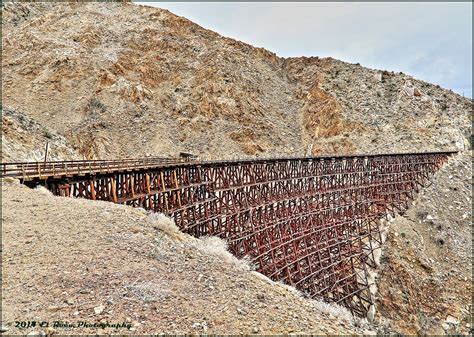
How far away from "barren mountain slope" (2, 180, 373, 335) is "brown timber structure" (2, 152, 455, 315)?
4461mm

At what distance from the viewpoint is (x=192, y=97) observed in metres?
45.5

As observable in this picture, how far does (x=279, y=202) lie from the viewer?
21891 mm

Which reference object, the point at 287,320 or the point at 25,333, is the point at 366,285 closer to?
the point at 287,320

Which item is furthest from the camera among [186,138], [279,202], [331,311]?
[186,138]

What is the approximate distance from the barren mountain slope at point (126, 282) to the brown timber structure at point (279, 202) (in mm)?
4461

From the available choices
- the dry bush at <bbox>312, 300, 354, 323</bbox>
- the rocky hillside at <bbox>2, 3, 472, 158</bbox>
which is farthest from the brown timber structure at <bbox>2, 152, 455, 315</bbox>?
the rocky hillside at <bbox>2, 3, 472, 158</bbox>

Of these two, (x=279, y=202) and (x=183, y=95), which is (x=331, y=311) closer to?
(x=279, y=202)

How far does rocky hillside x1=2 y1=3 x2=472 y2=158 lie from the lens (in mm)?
39562

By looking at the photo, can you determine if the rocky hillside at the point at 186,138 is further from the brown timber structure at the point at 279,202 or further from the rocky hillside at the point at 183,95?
the brown timber structure at the point at 279,202

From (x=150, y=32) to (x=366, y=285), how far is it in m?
46.7

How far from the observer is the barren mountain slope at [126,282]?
6312 mm

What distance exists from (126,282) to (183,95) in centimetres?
4047

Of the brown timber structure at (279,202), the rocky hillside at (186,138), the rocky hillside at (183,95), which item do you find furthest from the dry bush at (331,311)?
the rocky hillside at (183,95)

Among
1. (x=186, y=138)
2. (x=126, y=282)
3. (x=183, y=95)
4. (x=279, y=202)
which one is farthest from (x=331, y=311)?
(x=183, y=95)
